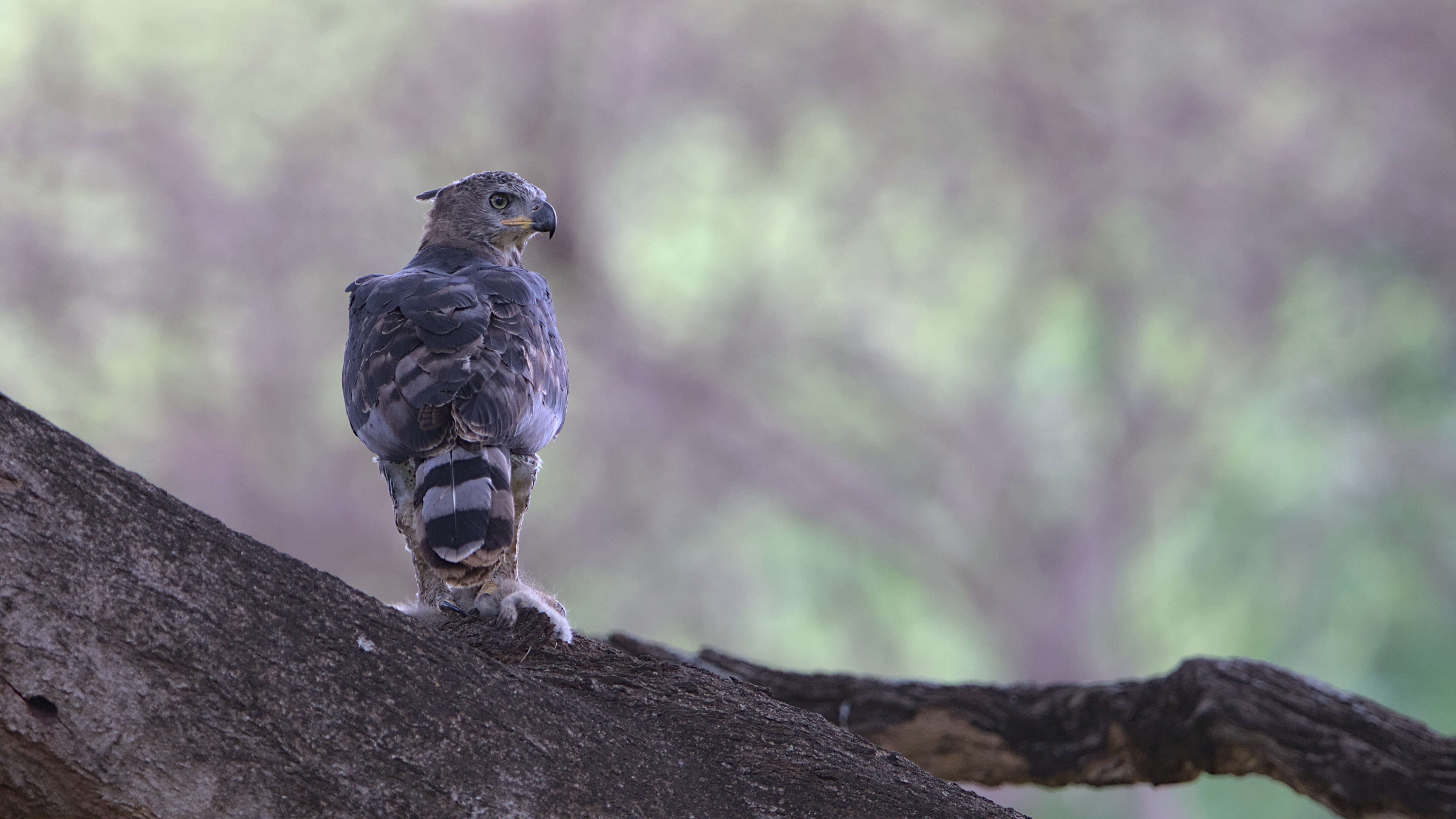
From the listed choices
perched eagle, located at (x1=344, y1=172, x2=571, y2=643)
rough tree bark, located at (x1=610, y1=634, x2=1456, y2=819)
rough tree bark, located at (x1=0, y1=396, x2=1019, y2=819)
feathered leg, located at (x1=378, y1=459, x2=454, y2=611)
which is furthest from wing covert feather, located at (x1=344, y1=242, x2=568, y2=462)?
rough tree bark, located at (x1=610, y1=634, x2=1456, y2=819)

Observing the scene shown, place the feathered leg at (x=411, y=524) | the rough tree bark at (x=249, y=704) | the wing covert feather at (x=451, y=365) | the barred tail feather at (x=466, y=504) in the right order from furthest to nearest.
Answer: the feathered leg at (x=411, y=524) → the wing covert feather at (x=451, y=365) → the barred tail feather at (x=466, y=504) → the rough tree bark at (x=249, y=704)

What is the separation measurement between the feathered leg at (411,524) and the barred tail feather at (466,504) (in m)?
0.36

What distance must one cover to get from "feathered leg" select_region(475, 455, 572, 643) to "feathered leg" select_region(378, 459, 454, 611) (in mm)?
123

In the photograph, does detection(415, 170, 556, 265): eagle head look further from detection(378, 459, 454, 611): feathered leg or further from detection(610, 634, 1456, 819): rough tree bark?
detection(610, 634, 1456, 819): rough tree bark

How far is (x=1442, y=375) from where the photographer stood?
36.0 feet

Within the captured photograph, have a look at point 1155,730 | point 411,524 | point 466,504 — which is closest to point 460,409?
point 466,504

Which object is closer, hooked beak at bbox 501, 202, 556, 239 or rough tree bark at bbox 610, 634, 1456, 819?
rough tree bark at bbox 610, 634, 1456, 819

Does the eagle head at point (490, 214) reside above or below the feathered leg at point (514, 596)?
above

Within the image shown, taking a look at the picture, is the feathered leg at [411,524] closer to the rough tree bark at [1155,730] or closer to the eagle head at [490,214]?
the rough tree bark at [1155,730]

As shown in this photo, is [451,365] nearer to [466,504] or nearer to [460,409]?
[460,409]

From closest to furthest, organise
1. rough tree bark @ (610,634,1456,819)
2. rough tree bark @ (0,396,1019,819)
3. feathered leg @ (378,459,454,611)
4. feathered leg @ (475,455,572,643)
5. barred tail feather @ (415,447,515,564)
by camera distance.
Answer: rough tree bark @ (0,396,1019,819) < barred tail feather @ (415,447,515,564) < feathered leg @ (475,455,572,643) < feathered leg @ (378,459,454,611) < rough tree bark @ (610,634,1456,819)

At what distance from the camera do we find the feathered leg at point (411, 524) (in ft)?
10.4

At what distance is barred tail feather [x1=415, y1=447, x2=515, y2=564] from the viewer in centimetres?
249

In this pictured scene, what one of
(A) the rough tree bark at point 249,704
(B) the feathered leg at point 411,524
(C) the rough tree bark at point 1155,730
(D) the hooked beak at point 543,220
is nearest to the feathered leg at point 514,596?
(B) the feathered leg at point 411,524
